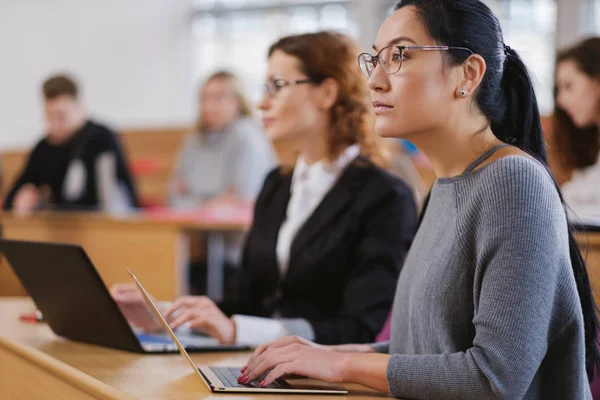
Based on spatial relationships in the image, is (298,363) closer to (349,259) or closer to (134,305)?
(134,305)

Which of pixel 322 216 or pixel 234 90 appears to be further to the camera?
pixel 234 90

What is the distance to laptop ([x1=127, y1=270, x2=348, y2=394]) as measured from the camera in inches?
47.3

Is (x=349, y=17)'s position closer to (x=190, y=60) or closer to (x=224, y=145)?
(x=190, y=60)

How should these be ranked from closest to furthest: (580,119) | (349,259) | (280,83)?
(349,259), (280,83), (580,119)

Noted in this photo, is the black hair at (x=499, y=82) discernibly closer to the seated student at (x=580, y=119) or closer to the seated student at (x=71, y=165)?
the seated student at (x=580, y=119)

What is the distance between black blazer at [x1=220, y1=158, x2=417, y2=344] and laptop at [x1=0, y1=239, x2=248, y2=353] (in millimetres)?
322

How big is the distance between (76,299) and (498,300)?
0.80m

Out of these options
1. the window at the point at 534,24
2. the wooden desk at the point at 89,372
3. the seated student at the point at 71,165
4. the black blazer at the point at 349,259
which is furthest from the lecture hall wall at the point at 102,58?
the wooden desk at the point at 89,372

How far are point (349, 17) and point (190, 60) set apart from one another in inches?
73.8

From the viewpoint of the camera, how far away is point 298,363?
1241 millimetres

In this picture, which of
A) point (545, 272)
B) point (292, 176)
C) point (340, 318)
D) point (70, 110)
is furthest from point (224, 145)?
point (545, 272)

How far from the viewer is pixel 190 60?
948 cm

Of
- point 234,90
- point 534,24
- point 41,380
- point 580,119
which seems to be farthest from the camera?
point 534,24

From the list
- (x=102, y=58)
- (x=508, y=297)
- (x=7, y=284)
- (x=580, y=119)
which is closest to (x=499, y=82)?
(x=508, y=297)
